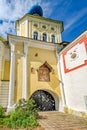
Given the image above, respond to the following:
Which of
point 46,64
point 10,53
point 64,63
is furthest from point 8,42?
point 64,63

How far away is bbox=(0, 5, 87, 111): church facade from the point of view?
10258 mm

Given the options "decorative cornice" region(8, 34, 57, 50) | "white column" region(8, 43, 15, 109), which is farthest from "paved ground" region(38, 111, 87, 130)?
"decorative cornice" region(8, 34, 57, 50)

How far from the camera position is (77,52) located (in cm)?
1057

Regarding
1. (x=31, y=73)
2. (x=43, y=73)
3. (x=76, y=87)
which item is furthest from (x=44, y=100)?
(x=76, y=87)

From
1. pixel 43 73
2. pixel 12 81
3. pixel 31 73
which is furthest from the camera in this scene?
pixel 43 73

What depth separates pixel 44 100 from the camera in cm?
1248

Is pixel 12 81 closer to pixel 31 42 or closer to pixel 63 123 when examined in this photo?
pixel 31 42

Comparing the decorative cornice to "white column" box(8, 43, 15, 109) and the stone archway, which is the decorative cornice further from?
the stone archway

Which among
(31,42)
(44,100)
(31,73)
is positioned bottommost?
(44,100)

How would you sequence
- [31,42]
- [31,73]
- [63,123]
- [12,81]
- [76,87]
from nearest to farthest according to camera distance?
1. [63,123]
2. [76,87]
3. [12,81]
4. [31,73]
5. [31,42]

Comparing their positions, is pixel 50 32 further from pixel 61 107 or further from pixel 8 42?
pixel 61 107

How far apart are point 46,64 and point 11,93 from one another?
469cm

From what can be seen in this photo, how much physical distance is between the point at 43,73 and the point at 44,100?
2810 millimetres

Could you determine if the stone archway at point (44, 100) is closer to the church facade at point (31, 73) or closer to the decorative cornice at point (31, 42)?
the church facade at point (31, 73)
